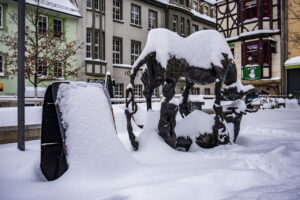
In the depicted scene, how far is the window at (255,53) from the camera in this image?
17922mm

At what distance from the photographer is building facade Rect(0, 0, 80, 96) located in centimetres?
1307

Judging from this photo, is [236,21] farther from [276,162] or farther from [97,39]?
[276,162]

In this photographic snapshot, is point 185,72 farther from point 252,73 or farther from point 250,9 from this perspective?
point 250,9

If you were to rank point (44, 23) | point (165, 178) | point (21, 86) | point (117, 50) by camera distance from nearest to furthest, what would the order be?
1. point (165, 178)
2. point (21, 86)
3. point (44, 23)
4. point (117, 50)

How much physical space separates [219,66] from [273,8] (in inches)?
679

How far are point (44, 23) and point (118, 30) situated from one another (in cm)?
525

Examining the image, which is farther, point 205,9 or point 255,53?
point 205,9

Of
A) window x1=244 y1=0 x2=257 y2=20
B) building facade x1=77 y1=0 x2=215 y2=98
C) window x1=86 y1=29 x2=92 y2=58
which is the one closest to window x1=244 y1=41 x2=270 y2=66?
window x1=244 y1=0 x2=257 y2=20

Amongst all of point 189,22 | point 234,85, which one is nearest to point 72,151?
point 234,85

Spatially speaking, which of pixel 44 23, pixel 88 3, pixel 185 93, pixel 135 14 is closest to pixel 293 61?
pixel 135 14

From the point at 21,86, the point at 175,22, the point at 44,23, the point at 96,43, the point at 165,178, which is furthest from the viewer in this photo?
the point at 175,22

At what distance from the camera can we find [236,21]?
19.7 m

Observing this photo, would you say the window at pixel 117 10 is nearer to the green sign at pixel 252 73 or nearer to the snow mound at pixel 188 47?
the green sign at pixel 252 73

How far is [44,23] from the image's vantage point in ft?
48.5
